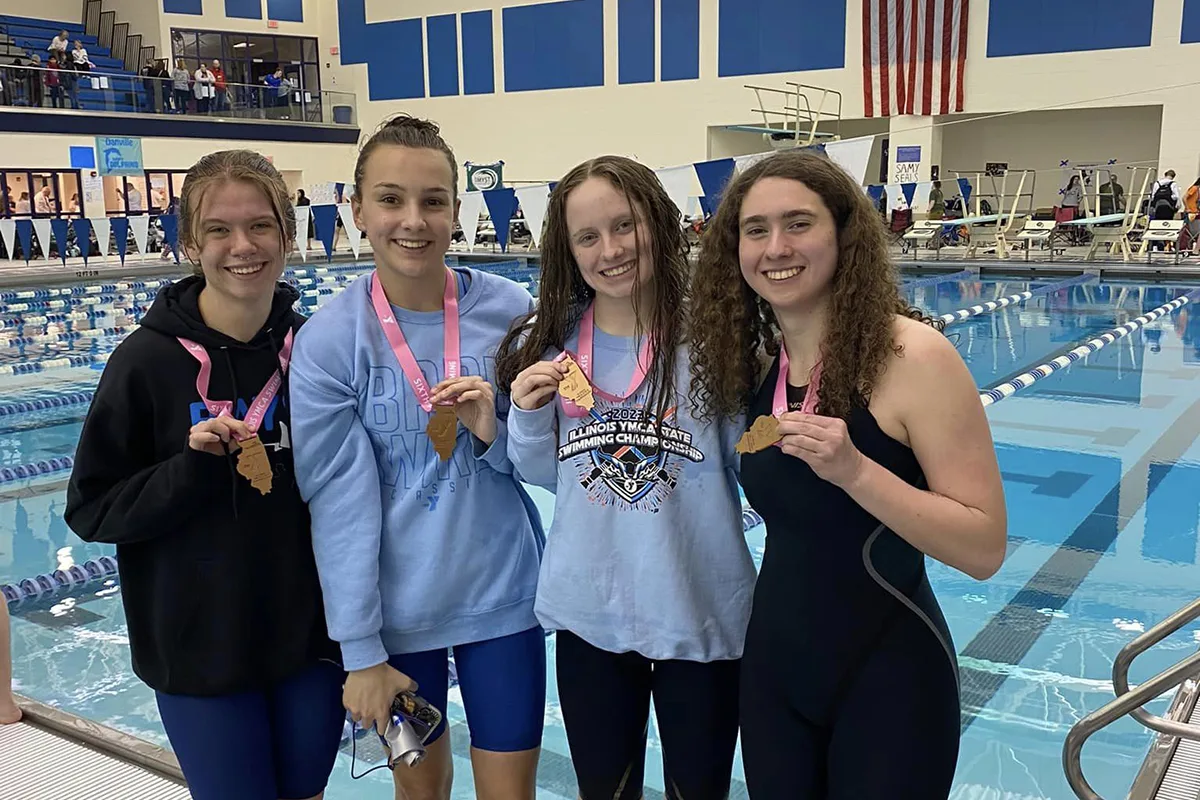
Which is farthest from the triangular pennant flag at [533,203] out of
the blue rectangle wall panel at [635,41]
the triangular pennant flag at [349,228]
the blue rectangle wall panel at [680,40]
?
the blue rectangle wall panel at [635,41]

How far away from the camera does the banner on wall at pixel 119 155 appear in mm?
19422

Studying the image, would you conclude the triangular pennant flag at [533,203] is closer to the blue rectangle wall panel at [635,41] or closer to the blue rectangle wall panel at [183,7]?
the blue rectangle wall panel at [635,41]

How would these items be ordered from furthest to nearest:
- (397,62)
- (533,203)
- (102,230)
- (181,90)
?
(397,62), (181,90), (102,230), (533,203)

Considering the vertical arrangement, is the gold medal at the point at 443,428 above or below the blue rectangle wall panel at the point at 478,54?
below

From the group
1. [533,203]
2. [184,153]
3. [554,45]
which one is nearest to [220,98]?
[184,153]

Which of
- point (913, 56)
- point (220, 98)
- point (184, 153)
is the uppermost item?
point (913, 56)

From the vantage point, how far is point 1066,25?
56.9ft

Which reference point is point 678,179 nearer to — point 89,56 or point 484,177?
point 484,177

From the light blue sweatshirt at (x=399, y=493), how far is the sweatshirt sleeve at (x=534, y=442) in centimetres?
7

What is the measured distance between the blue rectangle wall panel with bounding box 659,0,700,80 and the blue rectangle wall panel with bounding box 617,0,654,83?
0.30m

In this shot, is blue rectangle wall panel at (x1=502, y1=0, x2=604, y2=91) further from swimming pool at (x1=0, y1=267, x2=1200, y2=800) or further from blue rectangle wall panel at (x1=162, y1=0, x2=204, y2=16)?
swimming pool at (x1=0, y1=267, x2=1200, y2=800)

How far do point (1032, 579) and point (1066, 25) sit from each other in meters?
16.4

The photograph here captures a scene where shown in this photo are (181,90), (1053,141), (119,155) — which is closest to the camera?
(1053,141)

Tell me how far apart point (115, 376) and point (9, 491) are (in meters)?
4.31
